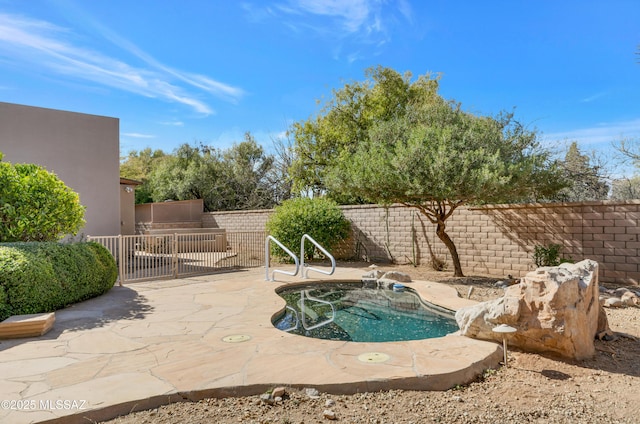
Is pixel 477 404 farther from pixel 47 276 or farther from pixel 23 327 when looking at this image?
pixel 47 276

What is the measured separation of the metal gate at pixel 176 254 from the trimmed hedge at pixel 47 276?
131cm

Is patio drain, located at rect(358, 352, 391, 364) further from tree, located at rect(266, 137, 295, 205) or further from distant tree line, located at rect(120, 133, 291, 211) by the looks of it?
tree, located at rect(266, 137, 295, 205)

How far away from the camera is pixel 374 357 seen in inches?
142

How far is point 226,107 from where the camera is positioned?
22.2 m

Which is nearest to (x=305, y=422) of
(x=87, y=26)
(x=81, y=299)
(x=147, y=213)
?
(x=81, y=299)

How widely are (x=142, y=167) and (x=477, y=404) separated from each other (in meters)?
31.3

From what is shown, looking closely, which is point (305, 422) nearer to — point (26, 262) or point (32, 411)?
point (32, 411)

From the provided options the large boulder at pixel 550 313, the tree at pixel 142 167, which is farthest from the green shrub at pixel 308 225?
the tree at pixel 142 167

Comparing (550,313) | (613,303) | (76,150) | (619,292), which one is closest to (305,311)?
(550,313)

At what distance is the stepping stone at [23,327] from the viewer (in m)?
4.39

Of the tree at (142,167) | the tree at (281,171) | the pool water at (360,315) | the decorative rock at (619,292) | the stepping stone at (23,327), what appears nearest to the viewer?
the stepping stone at (23,327)

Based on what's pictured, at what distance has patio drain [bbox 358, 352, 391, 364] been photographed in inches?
139

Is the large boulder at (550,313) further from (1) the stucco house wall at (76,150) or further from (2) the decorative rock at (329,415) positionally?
(1) the stucco house wall at (76,150)

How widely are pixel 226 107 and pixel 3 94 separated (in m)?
11.9
